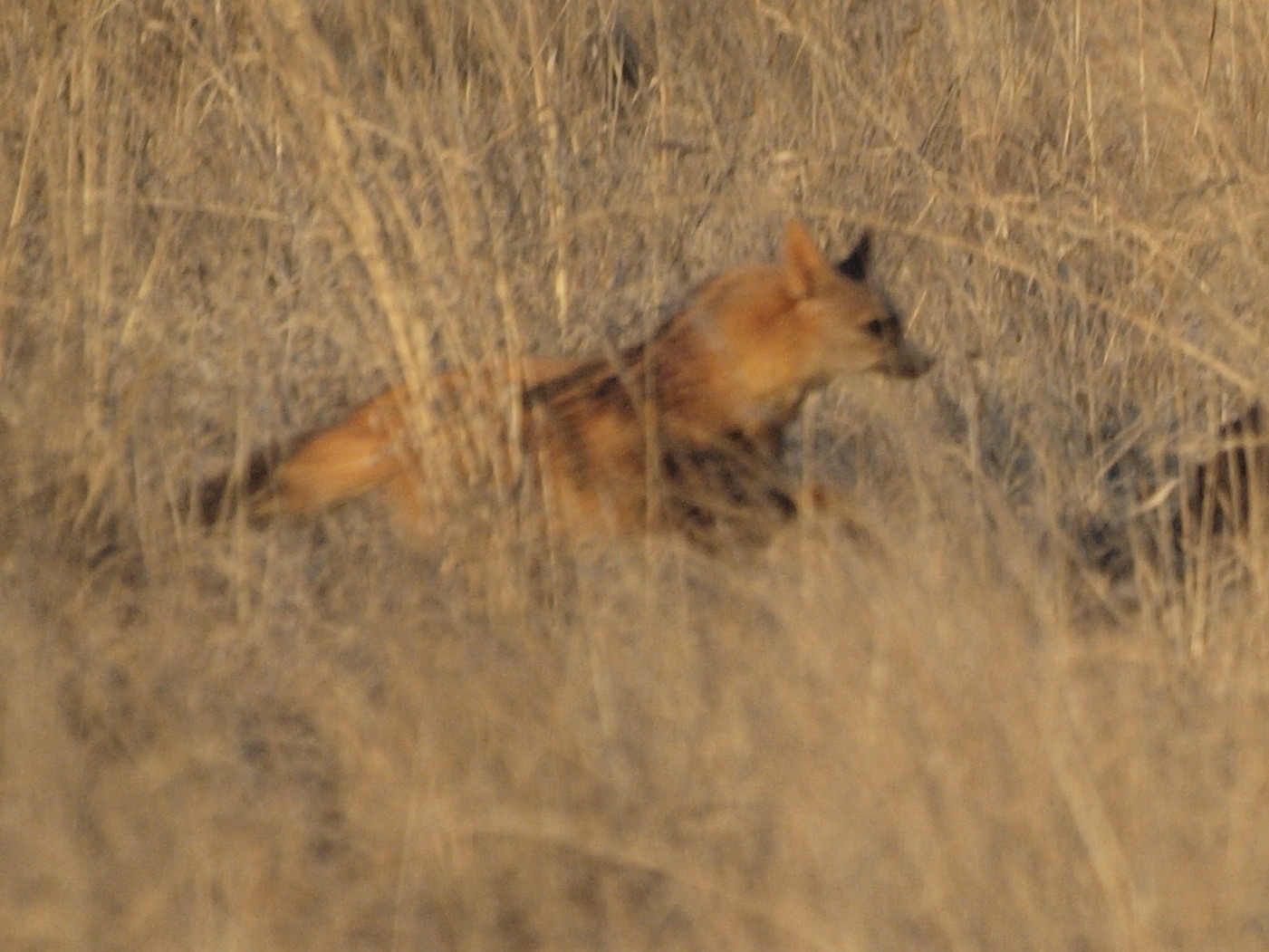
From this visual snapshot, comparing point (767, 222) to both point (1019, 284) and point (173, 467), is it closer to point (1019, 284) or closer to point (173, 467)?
point (1019, 284)

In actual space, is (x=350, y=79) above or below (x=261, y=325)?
above

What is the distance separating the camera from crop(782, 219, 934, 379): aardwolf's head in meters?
4.78

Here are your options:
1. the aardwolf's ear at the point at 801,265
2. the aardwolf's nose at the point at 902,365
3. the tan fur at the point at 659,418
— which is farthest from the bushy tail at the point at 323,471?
the aardwolf's nose at the point at 902,365

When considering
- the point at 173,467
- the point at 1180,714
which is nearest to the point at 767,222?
the point at 173,467

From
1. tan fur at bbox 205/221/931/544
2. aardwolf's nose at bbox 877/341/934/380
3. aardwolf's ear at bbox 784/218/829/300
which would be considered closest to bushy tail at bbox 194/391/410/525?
tan fur at bbox 205/221/931/544

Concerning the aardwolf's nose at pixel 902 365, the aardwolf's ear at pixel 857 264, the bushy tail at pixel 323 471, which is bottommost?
the aardwolf's nose at pixel 902 365

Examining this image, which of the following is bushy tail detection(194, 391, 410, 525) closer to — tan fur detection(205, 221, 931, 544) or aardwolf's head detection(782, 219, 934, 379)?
tan fur detection(205, 221, 931, 544)

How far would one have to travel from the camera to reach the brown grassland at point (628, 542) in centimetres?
267

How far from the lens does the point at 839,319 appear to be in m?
4.80

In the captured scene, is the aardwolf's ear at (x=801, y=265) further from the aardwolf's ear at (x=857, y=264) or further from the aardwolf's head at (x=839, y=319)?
the aardwolf's ear at (x=857, y=264)

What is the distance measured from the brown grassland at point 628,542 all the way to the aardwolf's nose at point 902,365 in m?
0.11

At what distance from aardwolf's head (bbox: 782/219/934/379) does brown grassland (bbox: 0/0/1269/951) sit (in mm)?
124

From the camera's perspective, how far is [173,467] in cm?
400

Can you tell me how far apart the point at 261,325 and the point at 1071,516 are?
1.95 meters
